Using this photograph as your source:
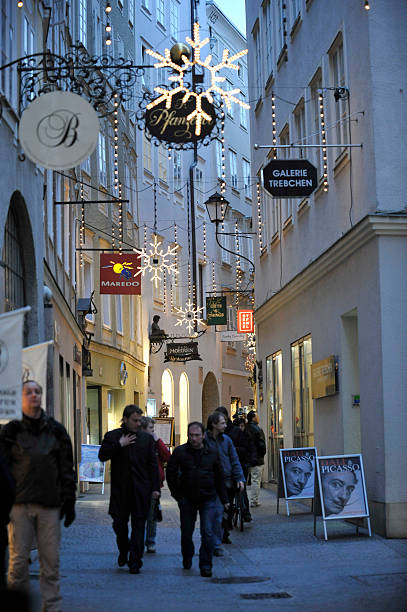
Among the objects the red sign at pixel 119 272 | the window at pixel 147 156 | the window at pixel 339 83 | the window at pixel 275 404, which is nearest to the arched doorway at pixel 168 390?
the window at pixel 147 156

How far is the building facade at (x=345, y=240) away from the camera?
14.8 m

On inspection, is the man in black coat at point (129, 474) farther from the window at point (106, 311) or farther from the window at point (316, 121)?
the window at point (106, 311)

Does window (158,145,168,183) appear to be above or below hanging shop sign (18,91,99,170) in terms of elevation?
above

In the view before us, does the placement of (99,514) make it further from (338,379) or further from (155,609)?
(155,609)

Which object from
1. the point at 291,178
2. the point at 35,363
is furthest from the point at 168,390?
the point at 35,363

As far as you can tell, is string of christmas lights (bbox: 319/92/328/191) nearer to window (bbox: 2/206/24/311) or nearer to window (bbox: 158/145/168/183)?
window (bbox: 2/206/24/311)

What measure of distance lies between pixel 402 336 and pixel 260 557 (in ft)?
12.3

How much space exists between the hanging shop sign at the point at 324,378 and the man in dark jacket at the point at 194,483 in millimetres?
5674

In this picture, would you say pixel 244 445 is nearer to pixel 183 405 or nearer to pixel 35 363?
pixel 35 363

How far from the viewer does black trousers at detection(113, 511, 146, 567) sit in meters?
11.6

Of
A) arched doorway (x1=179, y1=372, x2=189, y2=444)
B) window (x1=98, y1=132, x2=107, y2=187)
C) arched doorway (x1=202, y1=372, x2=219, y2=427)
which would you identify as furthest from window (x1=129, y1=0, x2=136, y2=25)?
arched doorway (x1=202, y1=372, x2=219, y2=427)

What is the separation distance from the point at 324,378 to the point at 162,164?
1064 inches

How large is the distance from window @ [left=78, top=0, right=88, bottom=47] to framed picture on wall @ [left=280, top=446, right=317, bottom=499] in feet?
49.7

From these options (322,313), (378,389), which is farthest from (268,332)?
(378,389)
